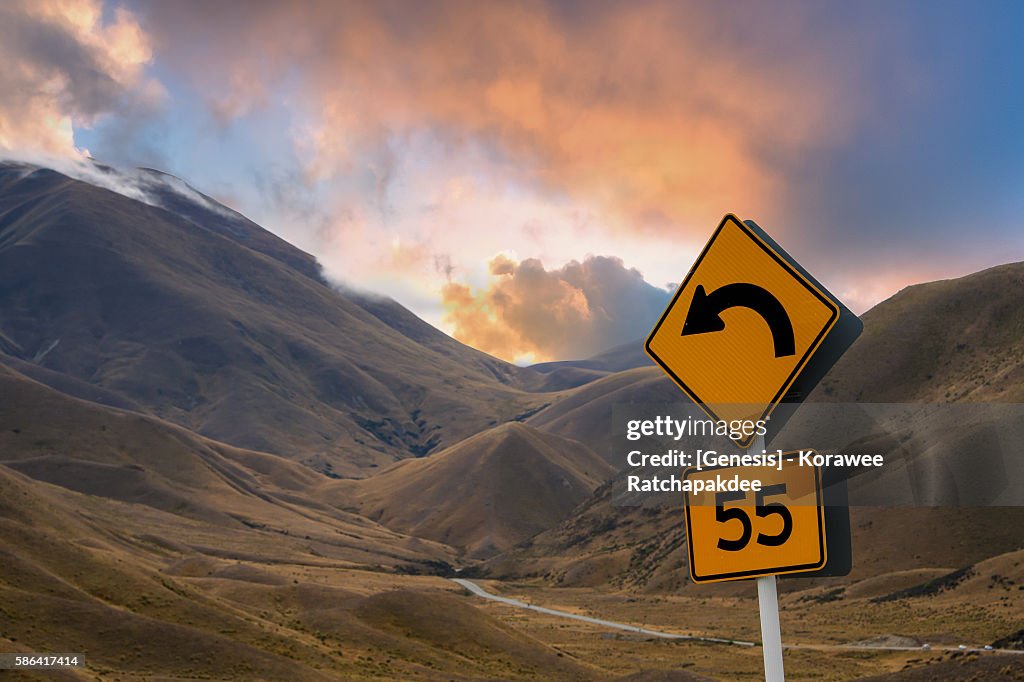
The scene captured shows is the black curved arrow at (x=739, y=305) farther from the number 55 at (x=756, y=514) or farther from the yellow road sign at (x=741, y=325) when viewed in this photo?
the number 55 at (x=756, y=514)

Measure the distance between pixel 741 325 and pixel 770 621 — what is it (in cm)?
139

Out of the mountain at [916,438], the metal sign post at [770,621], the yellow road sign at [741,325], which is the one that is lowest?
the metal sign post at [770,621]

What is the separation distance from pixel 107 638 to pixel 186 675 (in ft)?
18.6

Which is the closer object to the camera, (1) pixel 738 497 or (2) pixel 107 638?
(1) pixel 738 497

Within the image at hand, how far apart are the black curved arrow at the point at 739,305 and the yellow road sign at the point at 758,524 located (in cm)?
55

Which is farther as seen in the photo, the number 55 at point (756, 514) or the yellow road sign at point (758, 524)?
the number 55 at point (756, 514)

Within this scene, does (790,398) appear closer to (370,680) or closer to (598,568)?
(370,680)

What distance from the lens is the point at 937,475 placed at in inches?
4208

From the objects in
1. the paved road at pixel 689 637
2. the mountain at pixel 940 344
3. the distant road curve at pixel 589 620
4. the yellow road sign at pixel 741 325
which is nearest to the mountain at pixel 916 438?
the mountain at pixel 940 344

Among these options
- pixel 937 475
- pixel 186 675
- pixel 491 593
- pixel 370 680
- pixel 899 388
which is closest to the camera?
pixel 186 675

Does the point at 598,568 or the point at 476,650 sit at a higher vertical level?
the point at 598,568

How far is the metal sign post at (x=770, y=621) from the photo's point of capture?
13.3 ft

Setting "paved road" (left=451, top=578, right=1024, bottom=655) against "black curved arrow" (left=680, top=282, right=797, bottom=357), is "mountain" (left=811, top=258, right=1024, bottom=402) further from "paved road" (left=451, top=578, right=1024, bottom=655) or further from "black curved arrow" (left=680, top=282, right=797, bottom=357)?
"black curved arrow" (left=680, top=282, right=797, bottom=357)

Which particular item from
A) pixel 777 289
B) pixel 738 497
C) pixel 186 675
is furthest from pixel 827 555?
pixel 186 675
